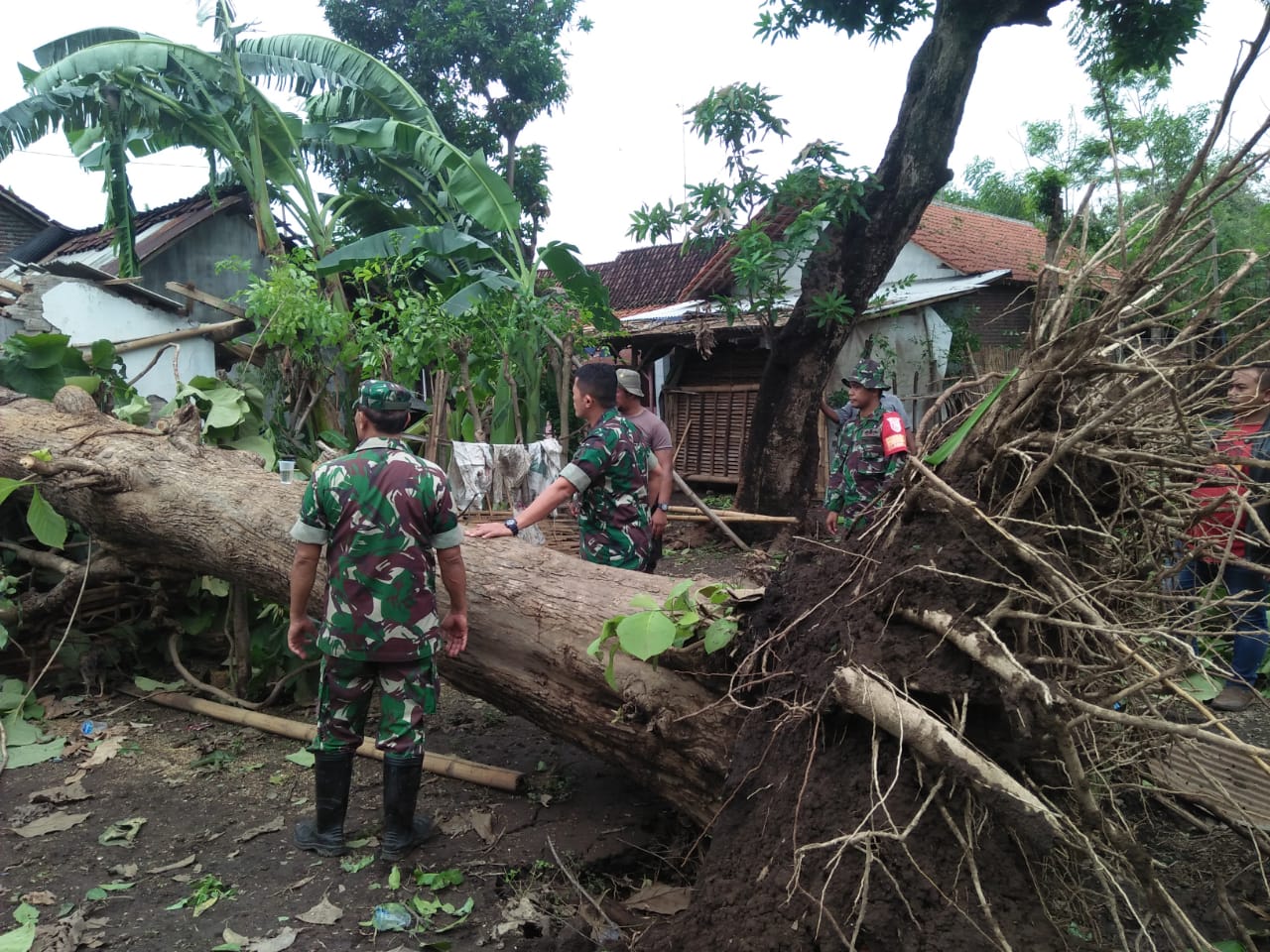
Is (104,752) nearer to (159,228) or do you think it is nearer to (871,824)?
(871,824)

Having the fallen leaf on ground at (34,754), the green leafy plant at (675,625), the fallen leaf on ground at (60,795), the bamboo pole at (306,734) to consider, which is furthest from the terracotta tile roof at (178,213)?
the green leafy plant at (675,625)

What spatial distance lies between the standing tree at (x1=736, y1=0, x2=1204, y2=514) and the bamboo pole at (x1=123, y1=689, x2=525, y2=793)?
20.0 ft

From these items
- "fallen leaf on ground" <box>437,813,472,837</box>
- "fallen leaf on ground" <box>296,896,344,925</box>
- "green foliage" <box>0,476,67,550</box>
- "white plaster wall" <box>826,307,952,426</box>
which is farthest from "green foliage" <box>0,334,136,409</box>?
"white plaster wall" <box>826,307,952,426</box>

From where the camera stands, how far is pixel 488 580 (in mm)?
3779

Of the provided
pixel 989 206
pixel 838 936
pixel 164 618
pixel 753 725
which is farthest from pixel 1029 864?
pixel 989 206

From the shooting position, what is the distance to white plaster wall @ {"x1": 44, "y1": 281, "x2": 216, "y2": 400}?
30.0ft

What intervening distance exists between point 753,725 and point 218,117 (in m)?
10.4

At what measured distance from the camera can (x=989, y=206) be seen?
3097cm

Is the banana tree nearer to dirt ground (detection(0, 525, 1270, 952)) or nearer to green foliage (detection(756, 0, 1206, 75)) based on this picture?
green foliage (detection(756, 0, 1206, 75))

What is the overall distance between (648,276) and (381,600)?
1828cm

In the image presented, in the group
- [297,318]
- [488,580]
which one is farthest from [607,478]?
[297,318]

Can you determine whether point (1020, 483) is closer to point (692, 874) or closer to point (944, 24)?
point (692, 874)

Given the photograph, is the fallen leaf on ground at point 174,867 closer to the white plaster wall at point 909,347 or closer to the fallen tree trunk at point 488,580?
the fallen tree trunk at point 488,580

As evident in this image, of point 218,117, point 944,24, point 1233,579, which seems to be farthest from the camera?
point 218,117
